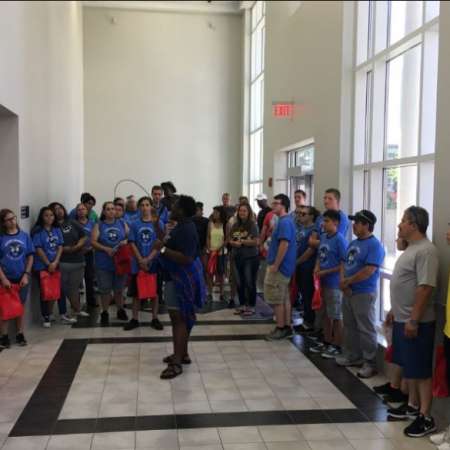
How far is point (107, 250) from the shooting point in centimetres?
631

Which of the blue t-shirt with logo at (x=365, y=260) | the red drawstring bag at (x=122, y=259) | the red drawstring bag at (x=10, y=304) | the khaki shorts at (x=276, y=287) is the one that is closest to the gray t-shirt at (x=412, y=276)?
the blue t-shirt with logo at (x=365, y=260)

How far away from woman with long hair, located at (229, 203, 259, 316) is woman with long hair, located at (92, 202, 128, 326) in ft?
4.72

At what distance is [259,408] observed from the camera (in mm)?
3969

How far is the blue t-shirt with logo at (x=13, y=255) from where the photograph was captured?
5398mm

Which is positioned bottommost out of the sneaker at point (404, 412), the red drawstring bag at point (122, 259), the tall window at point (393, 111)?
the sneaker at point (404, 412)

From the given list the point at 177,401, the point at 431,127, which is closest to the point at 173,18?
the point at 431,127

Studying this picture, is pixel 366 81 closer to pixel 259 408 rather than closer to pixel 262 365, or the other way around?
pixel 262 365

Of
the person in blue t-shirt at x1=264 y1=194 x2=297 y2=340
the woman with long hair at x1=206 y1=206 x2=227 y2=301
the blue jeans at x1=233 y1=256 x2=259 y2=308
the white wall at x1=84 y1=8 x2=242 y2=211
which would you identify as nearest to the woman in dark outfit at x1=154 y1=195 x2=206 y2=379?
the person in blue t-shirt at x1=264 y1=194 x2=297 y2=340

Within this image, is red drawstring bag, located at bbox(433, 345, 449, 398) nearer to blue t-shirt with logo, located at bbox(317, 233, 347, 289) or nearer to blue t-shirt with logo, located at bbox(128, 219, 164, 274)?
blue t-shirt with logo, located at bbox(317, 233, 347, 289)

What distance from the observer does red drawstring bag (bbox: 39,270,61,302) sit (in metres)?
6.13

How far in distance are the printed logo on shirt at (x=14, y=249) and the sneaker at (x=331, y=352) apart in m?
3.13

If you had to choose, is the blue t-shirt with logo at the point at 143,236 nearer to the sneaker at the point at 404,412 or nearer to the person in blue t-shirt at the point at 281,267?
the person in blue t-shirt at the point at 281,267

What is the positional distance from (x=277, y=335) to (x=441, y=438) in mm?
2566

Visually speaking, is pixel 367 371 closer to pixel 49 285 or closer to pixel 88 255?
pixel 49 285
